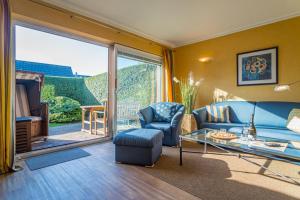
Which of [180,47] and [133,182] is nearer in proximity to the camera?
[133,182]

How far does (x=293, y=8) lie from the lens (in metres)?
2.99

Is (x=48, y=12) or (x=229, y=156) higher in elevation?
(x=48, y=12)

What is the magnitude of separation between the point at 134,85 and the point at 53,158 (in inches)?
92.7

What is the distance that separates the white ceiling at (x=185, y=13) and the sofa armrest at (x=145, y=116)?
1829 mm

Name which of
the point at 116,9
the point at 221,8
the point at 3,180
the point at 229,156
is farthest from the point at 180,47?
the point at 3,180

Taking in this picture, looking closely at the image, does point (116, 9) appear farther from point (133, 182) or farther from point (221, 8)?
point (133, 182)

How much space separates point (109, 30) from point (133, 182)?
2.98 meters

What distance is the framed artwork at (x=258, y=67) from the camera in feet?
11.2

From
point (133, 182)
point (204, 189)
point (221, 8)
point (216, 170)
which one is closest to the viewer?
point (204, 189)

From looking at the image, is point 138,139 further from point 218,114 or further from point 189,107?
point 189,107

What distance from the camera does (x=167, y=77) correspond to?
482cm

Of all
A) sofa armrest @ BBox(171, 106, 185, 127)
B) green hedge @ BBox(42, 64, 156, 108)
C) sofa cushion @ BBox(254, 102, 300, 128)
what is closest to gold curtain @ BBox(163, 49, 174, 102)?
green hedge @ BBox(42, 64, 156, 108)

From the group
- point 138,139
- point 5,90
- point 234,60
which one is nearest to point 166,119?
point 138,139

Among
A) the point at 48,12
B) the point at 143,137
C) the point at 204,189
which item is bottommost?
the point at 204,189
